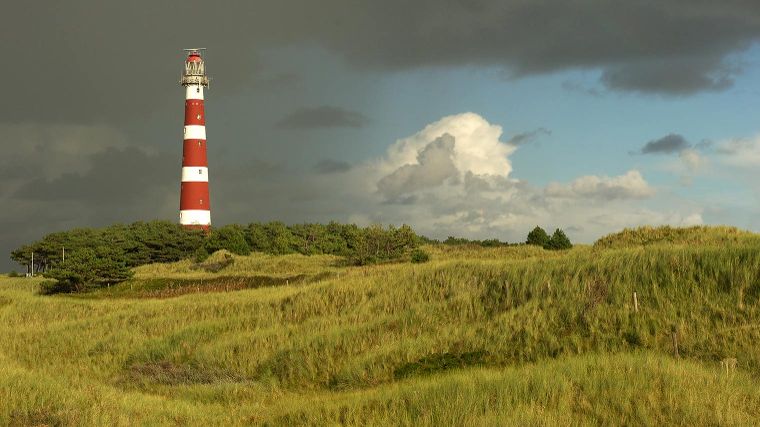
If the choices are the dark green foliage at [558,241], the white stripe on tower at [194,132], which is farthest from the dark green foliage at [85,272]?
the dark green foliage at [558,241]

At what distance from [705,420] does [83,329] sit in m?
26.1

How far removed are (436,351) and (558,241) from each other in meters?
52.1

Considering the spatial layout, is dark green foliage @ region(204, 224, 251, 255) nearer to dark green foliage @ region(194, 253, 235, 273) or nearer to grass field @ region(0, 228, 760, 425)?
dark green foliage @ region(194, 253, 235, 273)

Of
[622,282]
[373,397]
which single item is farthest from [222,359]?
[622,282]

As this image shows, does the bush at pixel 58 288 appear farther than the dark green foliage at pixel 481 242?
No

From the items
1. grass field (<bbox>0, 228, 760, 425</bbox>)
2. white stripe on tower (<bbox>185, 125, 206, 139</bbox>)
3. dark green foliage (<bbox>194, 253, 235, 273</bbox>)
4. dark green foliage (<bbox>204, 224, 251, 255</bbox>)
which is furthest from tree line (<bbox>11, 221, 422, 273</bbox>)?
grass field (<bbox>0, 228, 760, 425</bbox>)

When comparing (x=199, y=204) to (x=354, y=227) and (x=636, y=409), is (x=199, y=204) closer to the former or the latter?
(x=354, y=227)

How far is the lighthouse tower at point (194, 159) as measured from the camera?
7556cm

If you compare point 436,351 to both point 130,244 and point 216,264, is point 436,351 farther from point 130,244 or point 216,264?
point 130,244

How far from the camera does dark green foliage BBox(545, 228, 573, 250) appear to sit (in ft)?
226

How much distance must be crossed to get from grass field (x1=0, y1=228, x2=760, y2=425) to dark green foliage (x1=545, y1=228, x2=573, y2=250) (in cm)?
3437

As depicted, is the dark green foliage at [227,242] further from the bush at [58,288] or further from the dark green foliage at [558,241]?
the dark green foliage at [558,241]

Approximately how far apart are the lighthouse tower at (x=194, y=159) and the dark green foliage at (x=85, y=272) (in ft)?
56.3

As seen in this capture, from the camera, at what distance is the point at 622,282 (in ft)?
70.8
